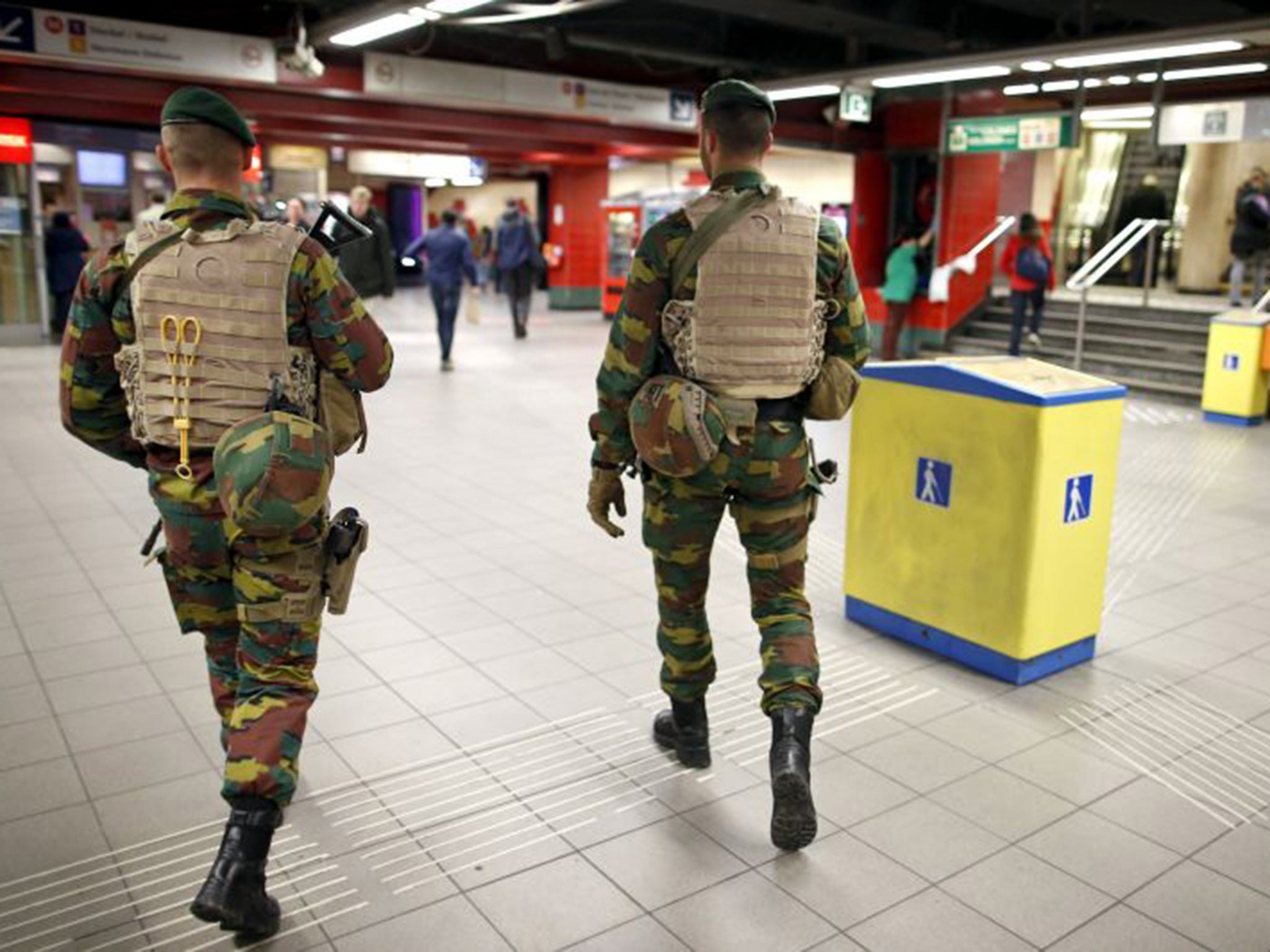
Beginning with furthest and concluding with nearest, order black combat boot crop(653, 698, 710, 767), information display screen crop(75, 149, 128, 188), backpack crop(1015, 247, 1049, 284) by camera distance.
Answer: information display screen crop(75, 149, 128, 188) → backpack crop(1015, 247, 1049, 284) → black combat boot crop(653, 698, 710, 767)

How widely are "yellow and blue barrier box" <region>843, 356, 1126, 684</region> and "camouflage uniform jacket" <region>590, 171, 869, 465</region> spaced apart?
0.90m

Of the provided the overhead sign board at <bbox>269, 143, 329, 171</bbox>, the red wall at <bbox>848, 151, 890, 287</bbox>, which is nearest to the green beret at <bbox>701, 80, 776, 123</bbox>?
the red wall at <bbox>848, 151, 890, 287</bbox>

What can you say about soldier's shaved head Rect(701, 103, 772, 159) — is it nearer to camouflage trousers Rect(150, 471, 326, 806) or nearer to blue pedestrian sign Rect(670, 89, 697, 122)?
camouflage trousers Rect(150, 471, 326, 806)

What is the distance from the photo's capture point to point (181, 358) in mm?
2129

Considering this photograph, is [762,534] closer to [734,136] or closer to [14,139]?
[734,136]

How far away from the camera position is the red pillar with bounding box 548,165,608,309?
743 inches

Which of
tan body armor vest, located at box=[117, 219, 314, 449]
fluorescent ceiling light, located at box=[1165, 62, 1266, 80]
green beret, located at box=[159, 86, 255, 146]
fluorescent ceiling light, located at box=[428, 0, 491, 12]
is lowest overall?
tan body armor vest, located at box=[117, 219, 314, 449]

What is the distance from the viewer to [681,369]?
2611mm

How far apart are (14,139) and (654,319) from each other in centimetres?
1164

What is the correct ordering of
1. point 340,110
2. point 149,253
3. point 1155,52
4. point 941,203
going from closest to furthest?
point 149,253
point 1155,52
point 340,110
point 941,203

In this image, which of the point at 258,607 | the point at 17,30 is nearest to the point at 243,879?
the point at 258,607

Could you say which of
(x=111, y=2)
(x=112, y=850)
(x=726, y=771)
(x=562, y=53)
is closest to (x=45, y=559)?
(x=112, y=850)

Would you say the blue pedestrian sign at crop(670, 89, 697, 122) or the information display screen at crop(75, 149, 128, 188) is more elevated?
the blue pedestrian sign at crop(670, 89, 697, 122)

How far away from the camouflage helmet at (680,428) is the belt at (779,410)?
140 millimetres
